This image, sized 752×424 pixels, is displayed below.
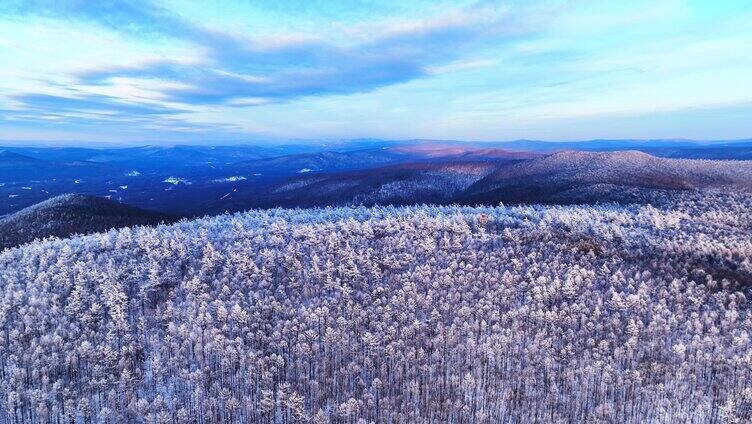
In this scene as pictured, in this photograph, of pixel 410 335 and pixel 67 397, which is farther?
pixel 410 335

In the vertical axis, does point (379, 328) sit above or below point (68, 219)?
below

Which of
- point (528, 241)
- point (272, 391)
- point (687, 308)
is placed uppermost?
point (528, 241)

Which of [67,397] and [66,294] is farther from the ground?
[66,294]

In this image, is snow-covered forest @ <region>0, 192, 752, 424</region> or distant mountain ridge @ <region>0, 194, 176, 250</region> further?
distant mountain ridge @ <region>0, 194, 176, 250</region>

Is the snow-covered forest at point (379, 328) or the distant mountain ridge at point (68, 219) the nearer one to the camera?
the snow-covered forest at point (379, 328)

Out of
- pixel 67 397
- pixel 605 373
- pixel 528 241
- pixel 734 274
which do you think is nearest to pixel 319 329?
pixel 67 397

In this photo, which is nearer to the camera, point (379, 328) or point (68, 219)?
point (379, 328)

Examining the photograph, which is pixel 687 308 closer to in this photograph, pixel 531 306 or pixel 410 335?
pixel 531 306

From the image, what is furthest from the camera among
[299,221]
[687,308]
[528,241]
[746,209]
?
[746,209]
